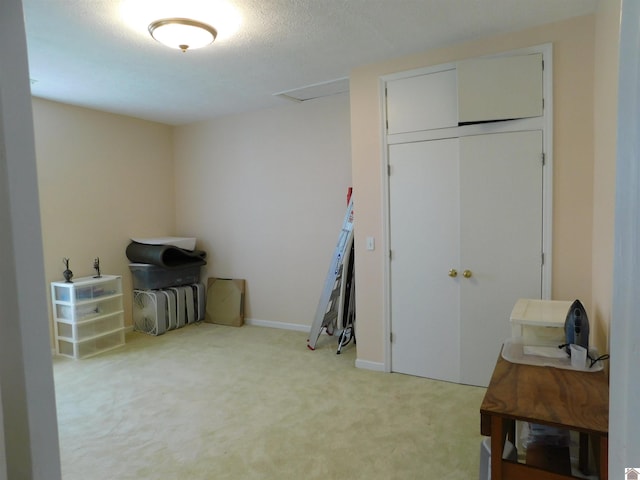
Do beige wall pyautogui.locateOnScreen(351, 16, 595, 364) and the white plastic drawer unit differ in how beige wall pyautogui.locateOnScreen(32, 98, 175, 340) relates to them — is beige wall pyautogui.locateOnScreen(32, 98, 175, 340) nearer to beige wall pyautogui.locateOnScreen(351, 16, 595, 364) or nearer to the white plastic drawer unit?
the white plastic drawer unit

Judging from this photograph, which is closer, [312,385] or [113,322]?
[312,385]

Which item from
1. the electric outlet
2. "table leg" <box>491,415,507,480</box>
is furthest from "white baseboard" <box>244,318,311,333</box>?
"table leg" <box>491,415,507,480</box>

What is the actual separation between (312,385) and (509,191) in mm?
2126

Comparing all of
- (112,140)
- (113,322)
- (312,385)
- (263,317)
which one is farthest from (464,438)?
(112,140)

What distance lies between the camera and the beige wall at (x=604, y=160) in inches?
71.9

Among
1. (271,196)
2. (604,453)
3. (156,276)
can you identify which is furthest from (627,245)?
(156,276)

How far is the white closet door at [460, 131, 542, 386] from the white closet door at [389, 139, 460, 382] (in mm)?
86

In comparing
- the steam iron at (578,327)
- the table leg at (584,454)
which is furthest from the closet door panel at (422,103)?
the table leg at (584,454)

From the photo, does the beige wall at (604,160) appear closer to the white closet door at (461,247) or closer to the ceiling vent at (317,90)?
the white closet door at (461,247)

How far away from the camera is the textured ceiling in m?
2.40

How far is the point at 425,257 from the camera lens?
327 cm

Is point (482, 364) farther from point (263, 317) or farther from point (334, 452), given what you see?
point (263, 317)

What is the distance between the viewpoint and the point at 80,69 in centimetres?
327

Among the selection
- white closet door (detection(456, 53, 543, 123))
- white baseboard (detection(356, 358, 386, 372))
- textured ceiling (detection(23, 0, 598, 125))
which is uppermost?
textured ceiling (detection(23, 0, 598, 125))
